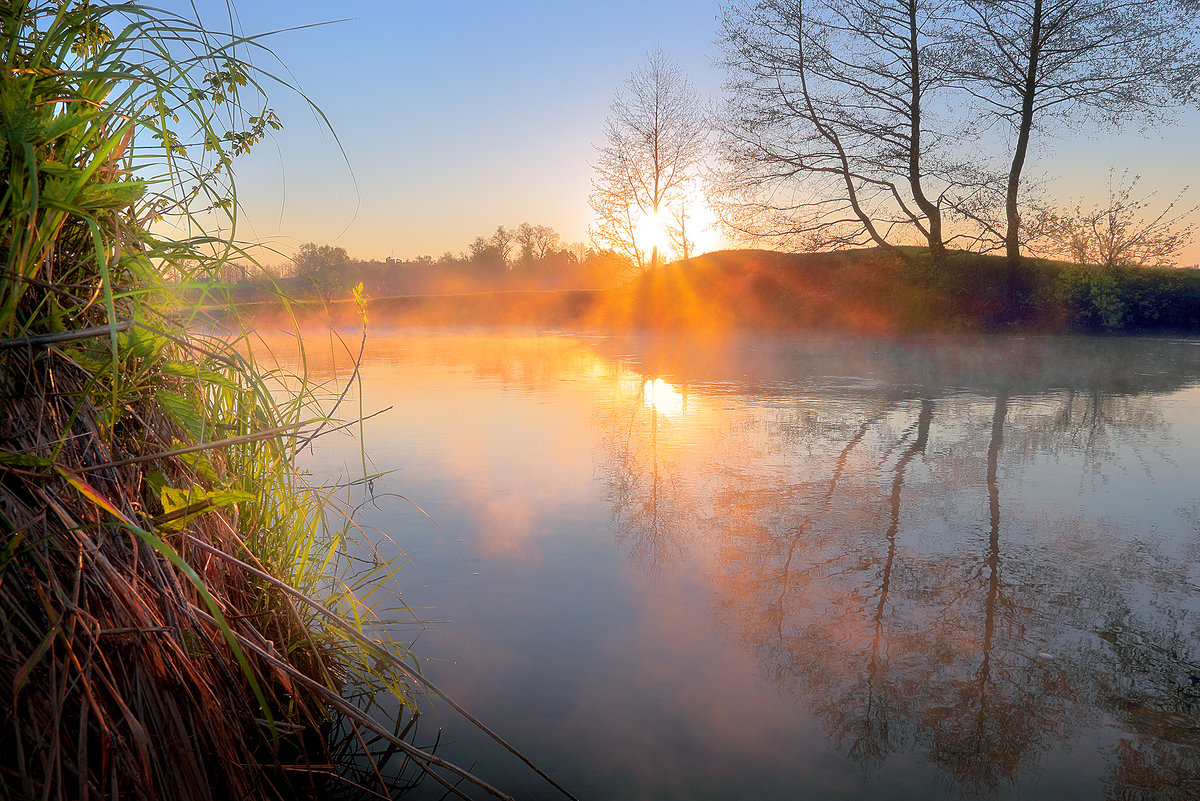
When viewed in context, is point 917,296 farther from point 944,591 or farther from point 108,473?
point 108,473

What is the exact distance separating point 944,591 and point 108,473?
2509 mm

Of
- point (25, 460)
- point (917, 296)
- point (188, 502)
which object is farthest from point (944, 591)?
point (917, 296)

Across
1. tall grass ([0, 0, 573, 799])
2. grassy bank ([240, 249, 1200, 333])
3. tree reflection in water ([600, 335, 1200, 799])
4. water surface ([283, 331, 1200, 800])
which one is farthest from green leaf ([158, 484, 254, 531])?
grassy bank ([240, 249, 1200, 333])

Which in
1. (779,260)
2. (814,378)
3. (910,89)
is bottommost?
(814,378)

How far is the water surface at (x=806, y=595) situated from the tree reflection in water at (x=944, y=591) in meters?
0.01

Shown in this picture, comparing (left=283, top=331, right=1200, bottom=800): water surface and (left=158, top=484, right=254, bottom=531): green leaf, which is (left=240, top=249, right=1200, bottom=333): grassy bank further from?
(left=158, top=484, right=254, bottom=531): green leaf

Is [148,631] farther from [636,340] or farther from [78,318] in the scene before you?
[636,340]

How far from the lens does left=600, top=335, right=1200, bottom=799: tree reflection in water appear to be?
1.76m

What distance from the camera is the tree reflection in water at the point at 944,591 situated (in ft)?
5.77

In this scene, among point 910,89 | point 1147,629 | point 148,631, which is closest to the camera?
point 148,631

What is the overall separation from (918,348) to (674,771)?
10.8 meters

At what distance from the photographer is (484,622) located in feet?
7.54

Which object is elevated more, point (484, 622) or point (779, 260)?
point (779, 260)

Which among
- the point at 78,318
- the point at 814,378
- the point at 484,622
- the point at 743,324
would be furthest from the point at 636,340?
the point at 78,318
